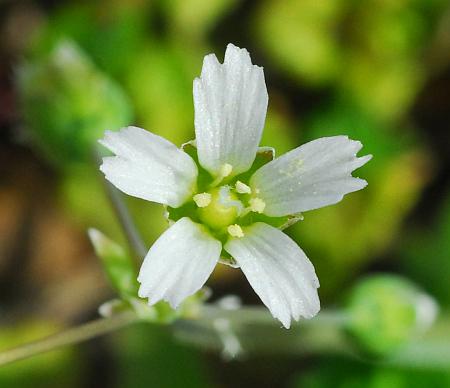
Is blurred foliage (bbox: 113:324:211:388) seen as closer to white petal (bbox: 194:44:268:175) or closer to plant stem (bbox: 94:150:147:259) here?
plant stem (bbox: 94:150:147:259)

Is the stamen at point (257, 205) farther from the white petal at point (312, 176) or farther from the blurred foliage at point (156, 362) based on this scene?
the blurred foliage at point (156, 362)

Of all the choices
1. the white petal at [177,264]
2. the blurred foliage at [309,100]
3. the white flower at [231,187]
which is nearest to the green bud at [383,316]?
the blurred foliage at [309,100]

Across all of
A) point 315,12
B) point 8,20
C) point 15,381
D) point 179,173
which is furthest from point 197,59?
point 179,173

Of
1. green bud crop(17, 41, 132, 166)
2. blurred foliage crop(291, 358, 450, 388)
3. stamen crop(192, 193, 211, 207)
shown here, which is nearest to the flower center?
stamen crop(192, 193, 211, 207)

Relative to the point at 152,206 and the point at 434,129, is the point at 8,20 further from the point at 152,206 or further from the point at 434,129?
the point at 434,129

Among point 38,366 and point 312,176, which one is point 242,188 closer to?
point 312,176

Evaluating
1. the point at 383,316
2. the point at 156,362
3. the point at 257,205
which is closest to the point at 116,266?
the point at 257,205

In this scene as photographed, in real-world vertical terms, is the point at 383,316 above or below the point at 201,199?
below
